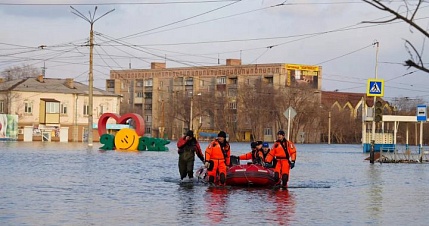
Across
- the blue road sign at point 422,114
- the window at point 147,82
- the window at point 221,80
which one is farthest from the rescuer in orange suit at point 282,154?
the window at point 147,82

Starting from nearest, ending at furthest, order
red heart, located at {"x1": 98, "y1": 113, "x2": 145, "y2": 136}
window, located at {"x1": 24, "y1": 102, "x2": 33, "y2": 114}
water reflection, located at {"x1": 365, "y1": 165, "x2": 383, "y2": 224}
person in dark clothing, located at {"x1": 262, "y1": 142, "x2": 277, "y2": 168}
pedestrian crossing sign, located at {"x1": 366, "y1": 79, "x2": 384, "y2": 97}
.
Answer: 1. water reflection, located at {"x1": 365, "y1": 165, "x2": 383, "y2": 224}
2. person in dark clothing, located at {"x1": 262, "y1": 142, "x2": 277, "y2": 168}
3. pedestrian crossing sign, located at {"x1": 366, "y1": 79, "x2": 384, "y2": 97}
4. red heart, located at {"x1": 98, "y1": 113, "x2": 145, "y2": 136}
5. window, located at {"x1": 24, "y1": 102, "x2": 33, "y2": 114}

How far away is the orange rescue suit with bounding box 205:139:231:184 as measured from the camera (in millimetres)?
25562

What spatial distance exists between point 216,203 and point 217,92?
117219 mm

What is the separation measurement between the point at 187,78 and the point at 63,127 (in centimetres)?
4132

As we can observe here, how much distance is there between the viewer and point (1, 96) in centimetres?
10781

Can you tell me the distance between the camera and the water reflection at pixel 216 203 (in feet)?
58.3

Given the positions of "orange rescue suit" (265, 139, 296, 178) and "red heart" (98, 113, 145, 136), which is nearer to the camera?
"orange rescue suit" (265, 139, 296, 178)

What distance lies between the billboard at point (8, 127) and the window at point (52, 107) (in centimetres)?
931

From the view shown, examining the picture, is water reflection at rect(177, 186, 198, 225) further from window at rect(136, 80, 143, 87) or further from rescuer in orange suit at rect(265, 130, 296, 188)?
window at rect(136, 80, 143, 87)

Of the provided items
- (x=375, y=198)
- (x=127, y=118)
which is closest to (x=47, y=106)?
(x=127, y=118)

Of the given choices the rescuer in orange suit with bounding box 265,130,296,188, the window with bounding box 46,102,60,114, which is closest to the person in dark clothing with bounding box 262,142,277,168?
the rescuer in orange suit with bounding box 265,130,296,188

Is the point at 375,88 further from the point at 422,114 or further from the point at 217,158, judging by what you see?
the point at 217,158

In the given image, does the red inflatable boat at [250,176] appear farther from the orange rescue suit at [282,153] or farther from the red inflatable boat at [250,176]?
the orange rescue suit at [282,153]

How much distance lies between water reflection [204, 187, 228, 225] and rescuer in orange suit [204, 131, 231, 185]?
0.47m
